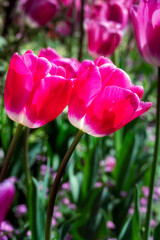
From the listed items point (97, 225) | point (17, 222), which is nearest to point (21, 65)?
point (97, 225)

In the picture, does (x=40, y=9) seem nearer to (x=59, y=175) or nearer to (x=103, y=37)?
(x=103, y=37)

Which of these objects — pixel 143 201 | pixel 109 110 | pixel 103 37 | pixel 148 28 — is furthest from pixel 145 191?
pixel 109 110

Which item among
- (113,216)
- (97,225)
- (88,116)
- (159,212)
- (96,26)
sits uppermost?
(88,116)

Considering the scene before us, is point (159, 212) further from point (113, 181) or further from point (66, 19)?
point (66, 19)

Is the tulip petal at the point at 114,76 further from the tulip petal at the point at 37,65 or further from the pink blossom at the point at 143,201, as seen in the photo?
the pink blossom at the point at 143,201

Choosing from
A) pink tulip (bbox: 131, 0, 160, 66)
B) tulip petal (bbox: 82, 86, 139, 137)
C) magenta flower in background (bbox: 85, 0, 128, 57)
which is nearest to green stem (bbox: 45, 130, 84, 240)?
tulip petal (bbox: 82, 86, 139, 137)

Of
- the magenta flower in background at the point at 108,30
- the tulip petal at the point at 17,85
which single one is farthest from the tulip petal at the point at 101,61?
the magenta flower in background at the point at 108,30
